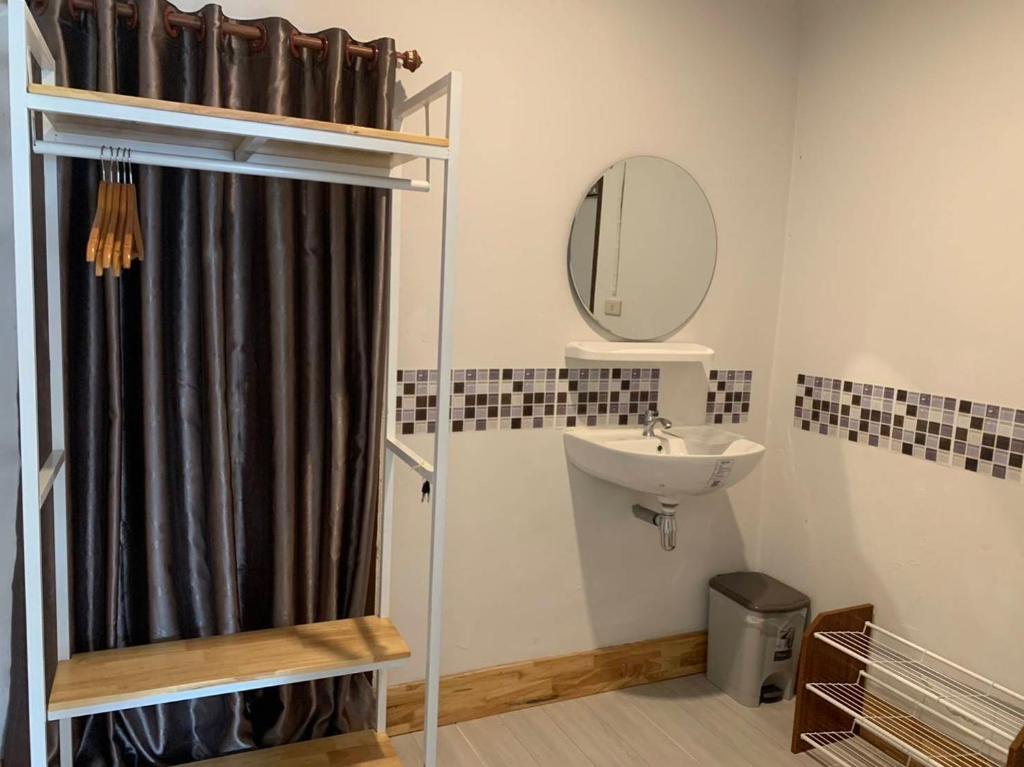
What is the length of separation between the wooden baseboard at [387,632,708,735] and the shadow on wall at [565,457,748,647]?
2.1 inches

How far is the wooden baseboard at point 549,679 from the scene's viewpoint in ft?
8.16

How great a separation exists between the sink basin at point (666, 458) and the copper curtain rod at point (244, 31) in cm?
121

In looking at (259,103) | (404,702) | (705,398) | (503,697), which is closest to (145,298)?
(259,103)

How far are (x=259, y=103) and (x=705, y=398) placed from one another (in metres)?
1.71

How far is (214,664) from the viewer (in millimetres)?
1882

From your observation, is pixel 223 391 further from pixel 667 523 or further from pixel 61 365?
pixel 667 523

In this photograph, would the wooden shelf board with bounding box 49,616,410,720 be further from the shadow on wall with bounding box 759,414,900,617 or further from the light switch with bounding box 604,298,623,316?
the shadow on wall with bounding box 759,414,900,617

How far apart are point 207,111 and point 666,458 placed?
1.47 m

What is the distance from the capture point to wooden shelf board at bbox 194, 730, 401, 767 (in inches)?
80.9

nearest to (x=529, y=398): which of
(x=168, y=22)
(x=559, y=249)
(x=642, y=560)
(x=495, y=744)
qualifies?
(x=559, y=249)

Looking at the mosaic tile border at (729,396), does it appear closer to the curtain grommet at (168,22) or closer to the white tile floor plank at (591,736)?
the white tile floor plank at (591,736)

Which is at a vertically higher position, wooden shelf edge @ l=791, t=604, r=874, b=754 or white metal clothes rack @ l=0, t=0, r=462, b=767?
white metal clothes rack @ l=0, t=0, r=462, b=767

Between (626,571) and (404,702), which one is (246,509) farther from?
(626,571)

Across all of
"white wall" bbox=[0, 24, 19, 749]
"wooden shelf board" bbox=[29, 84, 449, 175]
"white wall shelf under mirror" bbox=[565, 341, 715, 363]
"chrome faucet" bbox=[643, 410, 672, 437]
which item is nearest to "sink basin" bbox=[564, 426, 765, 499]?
"chrome faucet" bbox=[643, 410, 672, 437]
